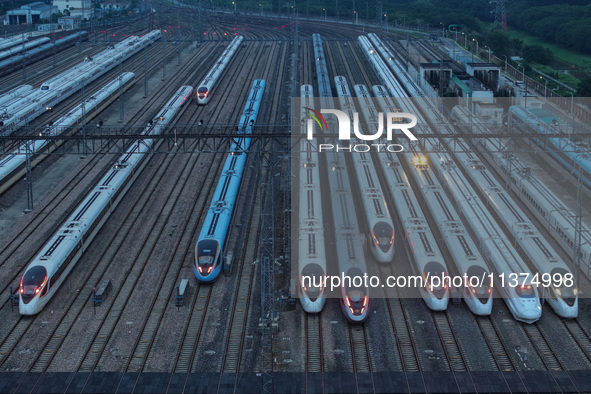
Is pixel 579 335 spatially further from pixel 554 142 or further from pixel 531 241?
pixel 554 142

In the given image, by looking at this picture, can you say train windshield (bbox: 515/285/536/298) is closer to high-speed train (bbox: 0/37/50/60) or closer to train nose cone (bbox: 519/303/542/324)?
train nose cone (bbox: 519/303/542/324)

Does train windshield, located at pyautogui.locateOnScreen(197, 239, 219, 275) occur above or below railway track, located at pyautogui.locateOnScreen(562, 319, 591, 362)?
above

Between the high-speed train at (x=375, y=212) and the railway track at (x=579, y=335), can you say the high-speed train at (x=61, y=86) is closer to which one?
the high-speed train at (x=375, y=212)

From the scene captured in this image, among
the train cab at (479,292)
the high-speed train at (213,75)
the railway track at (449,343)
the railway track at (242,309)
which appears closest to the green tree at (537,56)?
the high-speed train at (213,75)

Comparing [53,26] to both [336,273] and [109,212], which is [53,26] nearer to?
[109,212]

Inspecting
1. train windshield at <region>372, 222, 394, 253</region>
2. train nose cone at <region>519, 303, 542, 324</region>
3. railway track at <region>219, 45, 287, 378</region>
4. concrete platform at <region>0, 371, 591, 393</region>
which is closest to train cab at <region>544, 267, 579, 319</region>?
train nose cone at <region>519, 303, 542, 324</region>

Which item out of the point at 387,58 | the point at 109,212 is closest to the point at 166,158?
the point at 109,212
